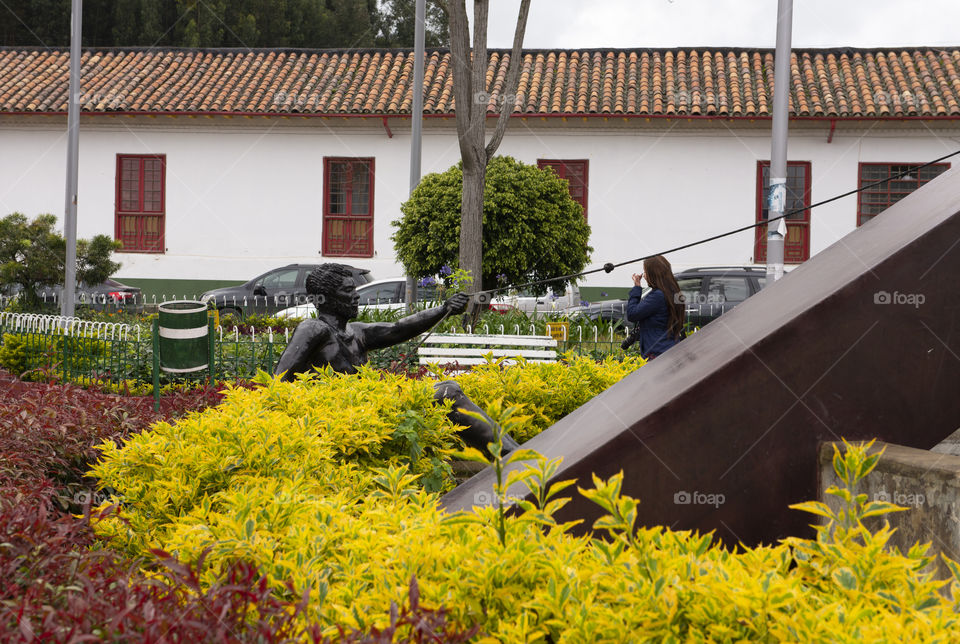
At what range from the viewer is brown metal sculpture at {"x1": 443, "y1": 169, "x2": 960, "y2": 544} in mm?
2908

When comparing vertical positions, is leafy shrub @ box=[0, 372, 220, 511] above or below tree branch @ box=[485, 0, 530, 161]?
below

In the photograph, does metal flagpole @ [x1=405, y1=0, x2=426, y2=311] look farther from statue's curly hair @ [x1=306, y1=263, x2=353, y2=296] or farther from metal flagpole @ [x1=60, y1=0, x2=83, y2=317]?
statue's curly hair @ [x1=306, y1=263, x2=353, y2=296]

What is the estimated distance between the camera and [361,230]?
2322cm

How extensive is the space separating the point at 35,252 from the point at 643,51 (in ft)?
50.8

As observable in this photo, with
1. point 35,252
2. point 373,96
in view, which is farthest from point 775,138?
point 373,96

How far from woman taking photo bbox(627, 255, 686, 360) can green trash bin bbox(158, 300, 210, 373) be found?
3.39 meters

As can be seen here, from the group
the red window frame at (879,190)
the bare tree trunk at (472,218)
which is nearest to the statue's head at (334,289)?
the bare tree trunk at (472,218)

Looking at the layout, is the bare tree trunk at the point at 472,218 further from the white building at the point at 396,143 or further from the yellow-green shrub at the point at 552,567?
the yellow-green shrub at the point at 552,567

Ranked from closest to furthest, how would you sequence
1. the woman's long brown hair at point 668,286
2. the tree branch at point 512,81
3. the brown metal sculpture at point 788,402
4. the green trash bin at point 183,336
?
the brown metal sculpture at point 788,402 → the green trash bin at point 183,336 → the woman's long brown hair at point 668,286 → the tree branch at point 512,81

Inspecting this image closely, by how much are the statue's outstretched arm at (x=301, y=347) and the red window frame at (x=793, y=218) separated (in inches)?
722

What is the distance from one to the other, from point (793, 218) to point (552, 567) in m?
21.6

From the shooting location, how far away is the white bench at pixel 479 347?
909 cm

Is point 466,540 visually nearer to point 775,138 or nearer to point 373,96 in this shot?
point 775,138

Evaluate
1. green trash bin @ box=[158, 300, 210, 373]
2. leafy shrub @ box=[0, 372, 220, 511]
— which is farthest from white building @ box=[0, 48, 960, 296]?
leafy shrub @ box=[0, 372, 220, 511]
